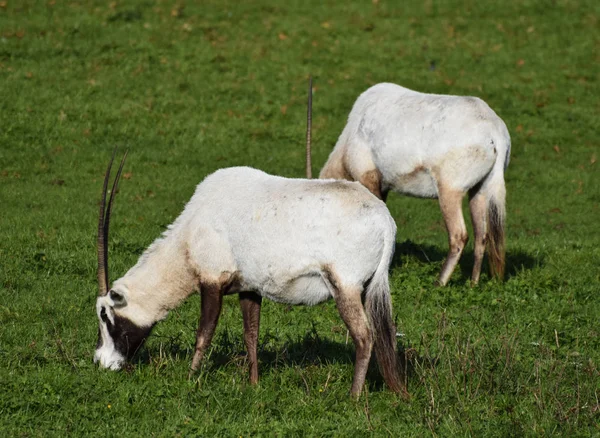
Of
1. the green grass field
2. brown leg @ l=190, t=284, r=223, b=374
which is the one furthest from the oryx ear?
brown leg @ l=190, t=284, r=223, b=374

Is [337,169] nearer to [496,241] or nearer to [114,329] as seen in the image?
Result: [496,241]

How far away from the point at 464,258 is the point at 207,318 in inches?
226

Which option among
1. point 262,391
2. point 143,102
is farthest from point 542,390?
point 143,102

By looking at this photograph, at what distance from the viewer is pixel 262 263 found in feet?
22.9

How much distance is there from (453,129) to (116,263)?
416 cm

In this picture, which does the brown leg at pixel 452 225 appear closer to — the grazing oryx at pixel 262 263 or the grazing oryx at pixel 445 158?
the grazing oryx at pixel 445 158

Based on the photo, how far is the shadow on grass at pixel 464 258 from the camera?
1155cm

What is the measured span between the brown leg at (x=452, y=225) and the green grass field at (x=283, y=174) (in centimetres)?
31

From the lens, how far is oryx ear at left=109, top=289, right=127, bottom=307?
7.24m

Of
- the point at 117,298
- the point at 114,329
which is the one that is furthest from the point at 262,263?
the point at 114,329

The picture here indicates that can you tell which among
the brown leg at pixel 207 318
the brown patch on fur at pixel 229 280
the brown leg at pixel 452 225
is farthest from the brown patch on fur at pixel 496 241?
the brown leg at pixel 207 318

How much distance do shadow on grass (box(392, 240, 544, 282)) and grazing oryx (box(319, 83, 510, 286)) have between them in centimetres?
62

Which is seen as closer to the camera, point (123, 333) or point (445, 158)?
point (123, 333)

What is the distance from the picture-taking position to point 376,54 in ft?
66.2
